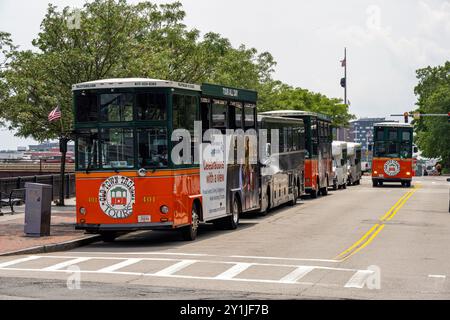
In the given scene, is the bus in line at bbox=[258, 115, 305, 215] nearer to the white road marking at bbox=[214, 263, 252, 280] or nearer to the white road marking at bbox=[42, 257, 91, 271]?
the white road marking at bbox=[42, 257, 91, 271]

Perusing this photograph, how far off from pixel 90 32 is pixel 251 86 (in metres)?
38.2

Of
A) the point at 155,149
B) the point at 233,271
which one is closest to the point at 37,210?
the point at 155,149

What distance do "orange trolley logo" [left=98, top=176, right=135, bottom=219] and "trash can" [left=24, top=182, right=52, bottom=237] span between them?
2.23m

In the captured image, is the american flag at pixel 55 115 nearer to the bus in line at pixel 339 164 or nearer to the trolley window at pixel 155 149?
the trolley window at pixel 155 149

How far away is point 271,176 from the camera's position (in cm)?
3159

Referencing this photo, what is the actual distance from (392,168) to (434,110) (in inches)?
2604

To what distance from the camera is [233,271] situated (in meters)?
16.4

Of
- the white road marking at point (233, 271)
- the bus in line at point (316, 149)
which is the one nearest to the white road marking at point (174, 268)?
the white road marking at point (233, 271)

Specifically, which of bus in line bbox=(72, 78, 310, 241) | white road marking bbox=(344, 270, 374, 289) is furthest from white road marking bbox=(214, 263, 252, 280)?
bus in line bbox=(72, 78, 310, 241)

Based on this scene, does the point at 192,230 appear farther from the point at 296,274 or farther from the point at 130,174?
the point at 296,274

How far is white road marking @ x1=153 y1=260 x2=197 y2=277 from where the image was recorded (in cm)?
1606

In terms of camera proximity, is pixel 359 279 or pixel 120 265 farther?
pixel 120 265

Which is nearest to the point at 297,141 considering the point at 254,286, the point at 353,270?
the point at 353,270

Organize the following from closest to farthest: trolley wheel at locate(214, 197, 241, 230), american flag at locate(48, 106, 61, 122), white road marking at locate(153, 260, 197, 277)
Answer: white road marking at locate(153, 260, 197, 277) < trolley wheel at locate(214, 197, 241, 230) < american flag at locate(48, 106, 61, 122)
